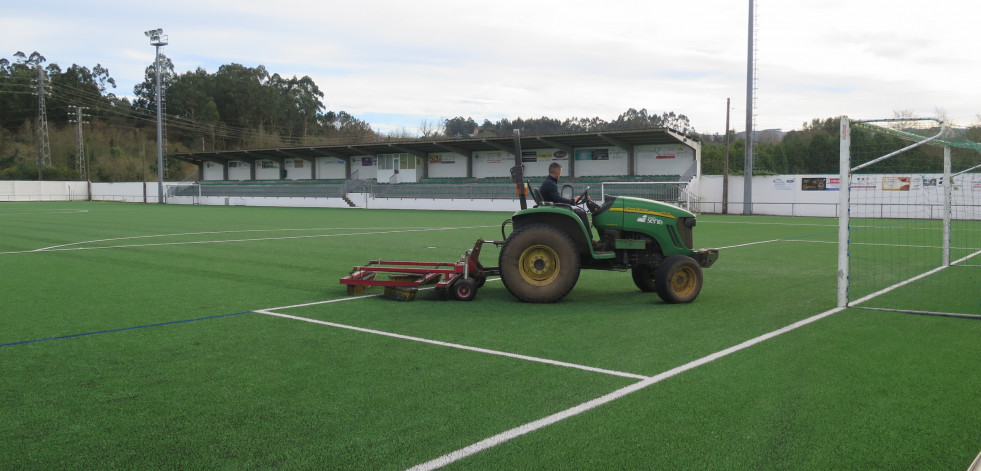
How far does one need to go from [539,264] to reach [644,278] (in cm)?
176

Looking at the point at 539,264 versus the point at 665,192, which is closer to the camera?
the point at 539,264

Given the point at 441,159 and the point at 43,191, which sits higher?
the point at 441,159

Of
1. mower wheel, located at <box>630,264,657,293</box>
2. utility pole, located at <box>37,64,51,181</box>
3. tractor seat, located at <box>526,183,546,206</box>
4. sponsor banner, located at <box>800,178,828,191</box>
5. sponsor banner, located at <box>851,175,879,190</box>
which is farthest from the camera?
utility pole, located at <box>37,64,51,181</box>

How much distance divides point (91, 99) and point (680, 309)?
108 metres

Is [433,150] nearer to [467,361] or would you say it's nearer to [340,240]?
[340,240]

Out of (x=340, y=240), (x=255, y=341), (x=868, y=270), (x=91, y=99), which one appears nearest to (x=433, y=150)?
(x=340, y=240)

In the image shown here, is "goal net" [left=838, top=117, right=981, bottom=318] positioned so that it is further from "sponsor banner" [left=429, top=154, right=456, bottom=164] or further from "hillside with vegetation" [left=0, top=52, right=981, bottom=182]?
"hillside with vegetation" [left=0, top=52, right=981, bottom=182]

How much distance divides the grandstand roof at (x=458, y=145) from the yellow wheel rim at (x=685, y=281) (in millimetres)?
35311

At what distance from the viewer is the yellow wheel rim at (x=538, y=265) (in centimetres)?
811

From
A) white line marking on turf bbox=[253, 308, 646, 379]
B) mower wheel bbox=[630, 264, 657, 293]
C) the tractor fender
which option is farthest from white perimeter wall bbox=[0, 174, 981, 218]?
white line marking on turf bbox=[253, 308, 646, 379]

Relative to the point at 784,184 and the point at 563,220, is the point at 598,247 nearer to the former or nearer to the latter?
the point at 563,220

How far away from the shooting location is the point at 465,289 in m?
8.40

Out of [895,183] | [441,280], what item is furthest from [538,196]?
[895,183]

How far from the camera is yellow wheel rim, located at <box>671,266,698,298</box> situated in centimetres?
821
